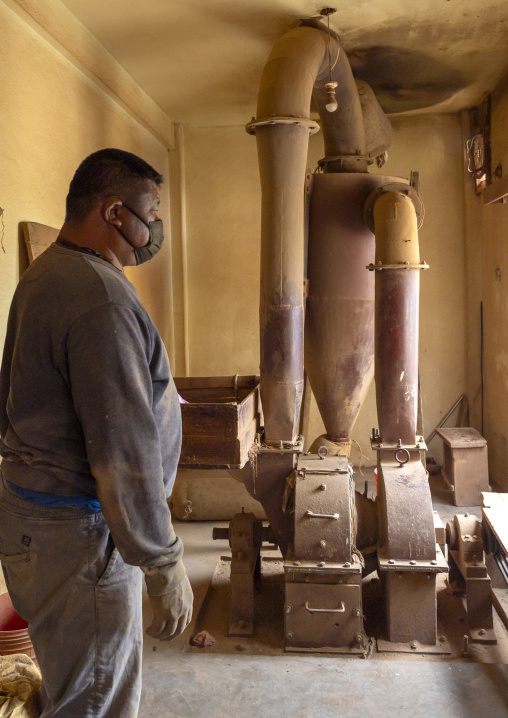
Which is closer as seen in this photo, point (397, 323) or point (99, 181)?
point (99, 181)

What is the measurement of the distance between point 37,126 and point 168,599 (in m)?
3.12

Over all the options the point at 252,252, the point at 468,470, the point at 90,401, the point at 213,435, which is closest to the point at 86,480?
the point at 90,401

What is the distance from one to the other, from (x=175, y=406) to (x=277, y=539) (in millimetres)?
1933

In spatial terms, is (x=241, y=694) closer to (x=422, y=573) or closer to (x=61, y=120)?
(x=422, y=573)

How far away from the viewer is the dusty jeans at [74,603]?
1.64m

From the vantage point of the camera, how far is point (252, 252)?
663 cm

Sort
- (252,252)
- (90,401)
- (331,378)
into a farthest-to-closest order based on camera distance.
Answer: (252,252) < (331,378) < (90,401)

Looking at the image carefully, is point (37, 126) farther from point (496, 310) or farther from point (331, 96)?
point (496, 310)

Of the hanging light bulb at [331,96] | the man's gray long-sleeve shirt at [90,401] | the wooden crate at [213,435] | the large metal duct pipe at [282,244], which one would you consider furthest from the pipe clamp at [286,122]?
the man's gray long-sleeve shirt at [90,401]

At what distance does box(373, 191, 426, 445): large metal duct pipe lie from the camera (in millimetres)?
3426

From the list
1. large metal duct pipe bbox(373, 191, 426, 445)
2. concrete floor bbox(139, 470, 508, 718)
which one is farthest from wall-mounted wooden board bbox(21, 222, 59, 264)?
concrete floor bbox(139, 470, 508, 718)

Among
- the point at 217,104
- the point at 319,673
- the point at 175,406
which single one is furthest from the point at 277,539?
the point at 217,104

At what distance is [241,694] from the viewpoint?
281 centimetres

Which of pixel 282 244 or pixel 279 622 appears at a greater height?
pixel 282 244
